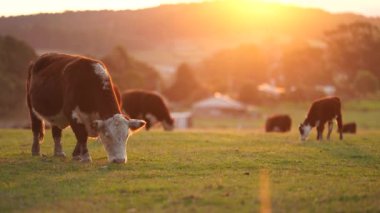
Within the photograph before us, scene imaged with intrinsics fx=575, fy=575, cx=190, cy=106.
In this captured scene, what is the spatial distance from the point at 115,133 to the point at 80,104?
137cm

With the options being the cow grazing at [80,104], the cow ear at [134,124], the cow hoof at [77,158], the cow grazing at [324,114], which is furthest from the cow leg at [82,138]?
the cow grazing at [324,114]

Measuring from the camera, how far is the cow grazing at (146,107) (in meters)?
31.5

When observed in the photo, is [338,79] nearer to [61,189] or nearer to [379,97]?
[379,97]

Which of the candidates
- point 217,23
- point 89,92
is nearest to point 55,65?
point 89,92

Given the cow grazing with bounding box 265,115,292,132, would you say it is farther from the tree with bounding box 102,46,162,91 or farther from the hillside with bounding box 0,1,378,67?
the tree with bounding box 102,46,162,91

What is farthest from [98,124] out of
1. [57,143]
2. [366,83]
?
[366,83]

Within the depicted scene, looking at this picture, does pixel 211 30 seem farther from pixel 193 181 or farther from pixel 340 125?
pixel 193 181

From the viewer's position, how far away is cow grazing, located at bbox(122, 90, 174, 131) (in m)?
31.5

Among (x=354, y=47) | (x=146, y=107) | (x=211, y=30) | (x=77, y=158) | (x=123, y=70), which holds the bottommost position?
(x=77, y=158)

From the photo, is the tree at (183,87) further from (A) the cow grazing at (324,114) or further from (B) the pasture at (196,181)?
(B) the pasture at (196,181)

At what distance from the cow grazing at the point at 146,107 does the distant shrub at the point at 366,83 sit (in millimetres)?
65609

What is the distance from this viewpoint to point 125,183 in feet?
36.2

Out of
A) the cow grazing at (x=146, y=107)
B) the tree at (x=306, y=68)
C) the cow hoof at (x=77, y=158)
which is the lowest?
the cow hoof at (x=77, y=158)

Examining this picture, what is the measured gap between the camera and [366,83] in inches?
3639
